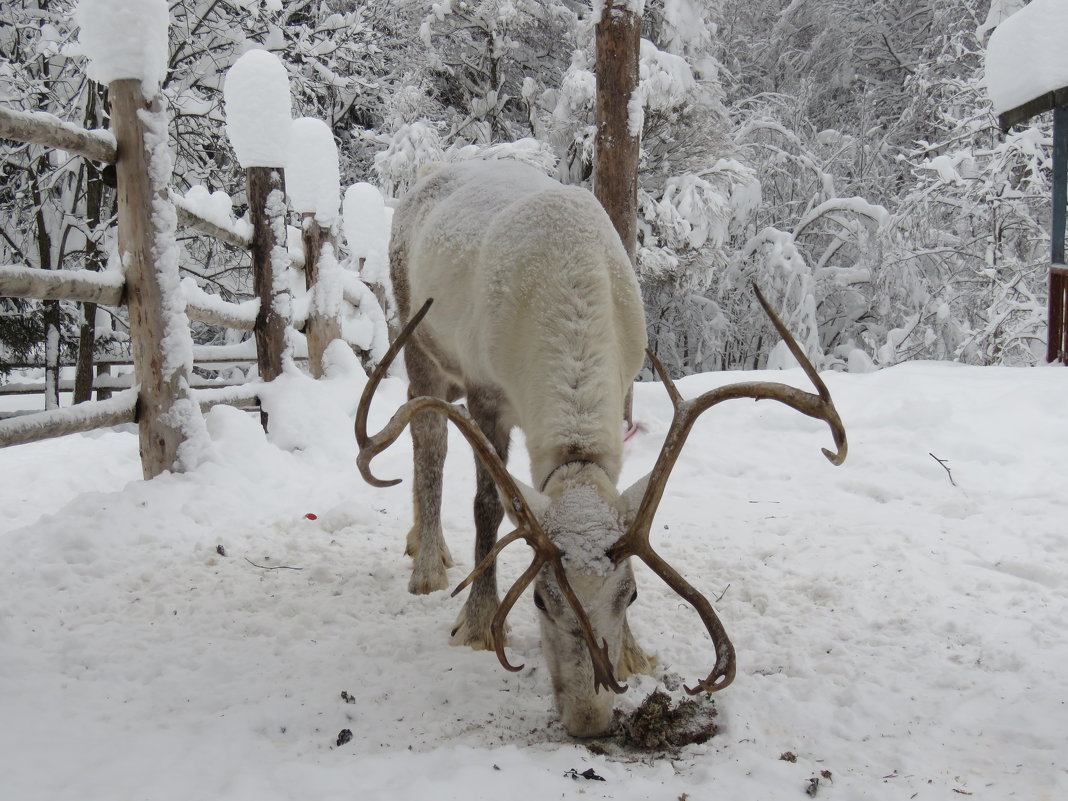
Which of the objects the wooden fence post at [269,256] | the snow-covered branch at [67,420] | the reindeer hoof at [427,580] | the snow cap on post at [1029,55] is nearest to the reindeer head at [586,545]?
the reindeer hoof at [427,580]

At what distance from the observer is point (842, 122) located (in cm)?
1733

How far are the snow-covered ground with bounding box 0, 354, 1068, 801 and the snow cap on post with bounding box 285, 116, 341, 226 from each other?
258cm

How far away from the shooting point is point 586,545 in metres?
2.32

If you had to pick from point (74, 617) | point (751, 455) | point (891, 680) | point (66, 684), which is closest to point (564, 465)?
point (891, 680)

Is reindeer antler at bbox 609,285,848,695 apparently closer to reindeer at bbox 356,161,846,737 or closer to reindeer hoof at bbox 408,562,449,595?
reindeer at bbox 356,161,846,737

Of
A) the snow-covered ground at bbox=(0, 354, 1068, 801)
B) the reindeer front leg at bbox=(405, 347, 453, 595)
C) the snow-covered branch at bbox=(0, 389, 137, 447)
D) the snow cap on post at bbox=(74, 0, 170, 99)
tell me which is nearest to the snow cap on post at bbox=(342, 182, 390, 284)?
the snow-covered ground at bbox=(0, 354, 1068, 801)

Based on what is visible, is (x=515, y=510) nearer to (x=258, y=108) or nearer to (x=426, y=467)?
(x=426, y=467)

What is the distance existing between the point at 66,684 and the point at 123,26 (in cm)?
332

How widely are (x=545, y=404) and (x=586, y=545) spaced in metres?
0.54

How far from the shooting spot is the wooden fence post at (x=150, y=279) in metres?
4.30

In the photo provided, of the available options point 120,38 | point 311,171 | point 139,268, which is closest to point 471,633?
point 139,268

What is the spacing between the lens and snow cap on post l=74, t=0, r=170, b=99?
417cm

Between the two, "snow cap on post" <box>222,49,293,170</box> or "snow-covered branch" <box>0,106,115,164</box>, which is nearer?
"snow-covered branch" <box>0,106,115,164</box>

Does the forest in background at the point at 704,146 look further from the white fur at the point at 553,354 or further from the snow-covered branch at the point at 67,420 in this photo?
the white fur at the point at 553,354
